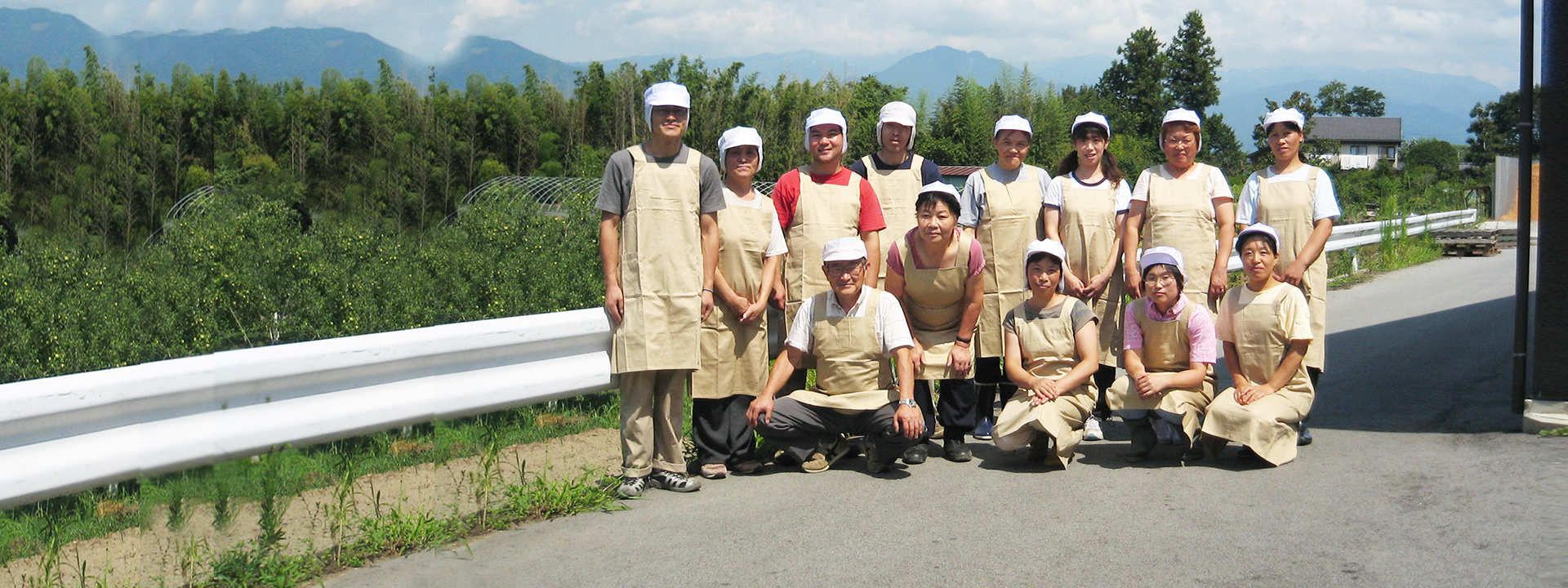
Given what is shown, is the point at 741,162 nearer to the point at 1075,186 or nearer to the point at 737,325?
the point at 737,325

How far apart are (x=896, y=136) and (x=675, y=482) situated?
2319mm

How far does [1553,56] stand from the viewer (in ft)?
19.8

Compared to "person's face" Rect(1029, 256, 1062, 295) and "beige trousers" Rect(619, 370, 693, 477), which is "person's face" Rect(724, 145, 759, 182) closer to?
"beige trousers" Rect(619, 370, 693, 477)

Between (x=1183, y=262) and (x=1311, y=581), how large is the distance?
2.65 m

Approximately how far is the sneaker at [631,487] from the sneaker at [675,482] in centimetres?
11

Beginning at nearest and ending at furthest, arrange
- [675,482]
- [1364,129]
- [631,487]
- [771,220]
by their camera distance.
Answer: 1. [631,487]
2. [675,482]
3. [771,220]
4. [1364,129]

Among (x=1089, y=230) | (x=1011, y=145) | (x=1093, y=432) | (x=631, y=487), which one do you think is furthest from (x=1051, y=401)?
(x=631, y=487)

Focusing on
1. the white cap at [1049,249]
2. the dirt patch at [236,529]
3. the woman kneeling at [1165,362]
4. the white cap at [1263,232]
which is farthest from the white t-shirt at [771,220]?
the white cap at [1263,232]

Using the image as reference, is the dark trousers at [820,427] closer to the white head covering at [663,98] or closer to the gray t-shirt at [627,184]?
the gray t-shirt at [627,184]

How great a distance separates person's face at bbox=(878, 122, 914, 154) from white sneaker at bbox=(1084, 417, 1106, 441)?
1827mm

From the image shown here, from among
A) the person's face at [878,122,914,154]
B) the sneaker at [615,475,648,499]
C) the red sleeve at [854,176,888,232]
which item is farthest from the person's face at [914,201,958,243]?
the sneaker at [615,475,648,499]

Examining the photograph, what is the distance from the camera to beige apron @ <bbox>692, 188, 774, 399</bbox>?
18.4 ft

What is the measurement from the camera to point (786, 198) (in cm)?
620

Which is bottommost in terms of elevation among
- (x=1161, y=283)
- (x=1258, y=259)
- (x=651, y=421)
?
(x=651, y=421)
